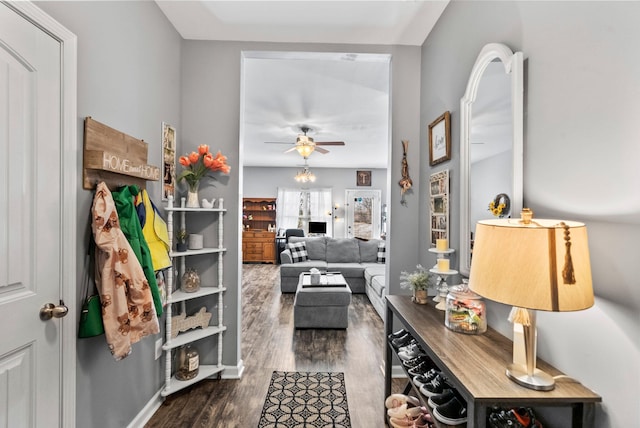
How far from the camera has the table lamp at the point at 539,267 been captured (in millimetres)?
828

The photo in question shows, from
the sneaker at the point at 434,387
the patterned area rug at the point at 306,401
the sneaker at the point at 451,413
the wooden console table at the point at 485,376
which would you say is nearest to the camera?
the wooden console table at the point at 485,376

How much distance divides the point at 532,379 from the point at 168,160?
2.39 metres

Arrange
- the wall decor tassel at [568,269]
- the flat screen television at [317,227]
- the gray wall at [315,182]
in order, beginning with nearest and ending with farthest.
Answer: the wall decor tassel at [568,269]
the flat screen television at [317,227]
the gray wall at [315,182]

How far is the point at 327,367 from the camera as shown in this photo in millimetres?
2766

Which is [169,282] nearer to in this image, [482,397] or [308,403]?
[308,403]

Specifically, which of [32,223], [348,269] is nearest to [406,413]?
[32,223]

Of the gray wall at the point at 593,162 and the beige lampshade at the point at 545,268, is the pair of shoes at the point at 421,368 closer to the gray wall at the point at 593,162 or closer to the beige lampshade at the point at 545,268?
the gray wall at the point at 593,162

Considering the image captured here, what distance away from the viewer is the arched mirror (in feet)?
4.30

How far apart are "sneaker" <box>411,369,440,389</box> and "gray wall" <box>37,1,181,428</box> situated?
159 cm

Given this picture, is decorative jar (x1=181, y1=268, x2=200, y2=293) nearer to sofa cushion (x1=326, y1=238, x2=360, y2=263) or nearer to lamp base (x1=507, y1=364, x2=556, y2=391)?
lamp base (x1=507, y1=364, x2=556, y2=391)

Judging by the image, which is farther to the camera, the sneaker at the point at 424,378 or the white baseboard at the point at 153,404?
the white baseboard at the point at 153,404

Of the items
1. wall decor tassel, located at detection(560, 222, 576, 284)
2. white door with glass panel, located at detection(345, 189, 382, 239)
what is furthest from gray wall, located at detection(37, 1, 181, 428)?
white door with glass panel, located at detection(345, 189, 382, 239)

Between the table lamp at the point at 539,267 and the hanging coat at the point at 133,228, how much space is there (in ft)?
5.23

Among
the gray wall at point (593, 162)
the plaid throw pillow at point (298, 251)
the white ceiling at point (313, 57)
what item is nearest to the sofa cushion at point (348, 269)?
the plaid throw pillow at point (298, 251)
